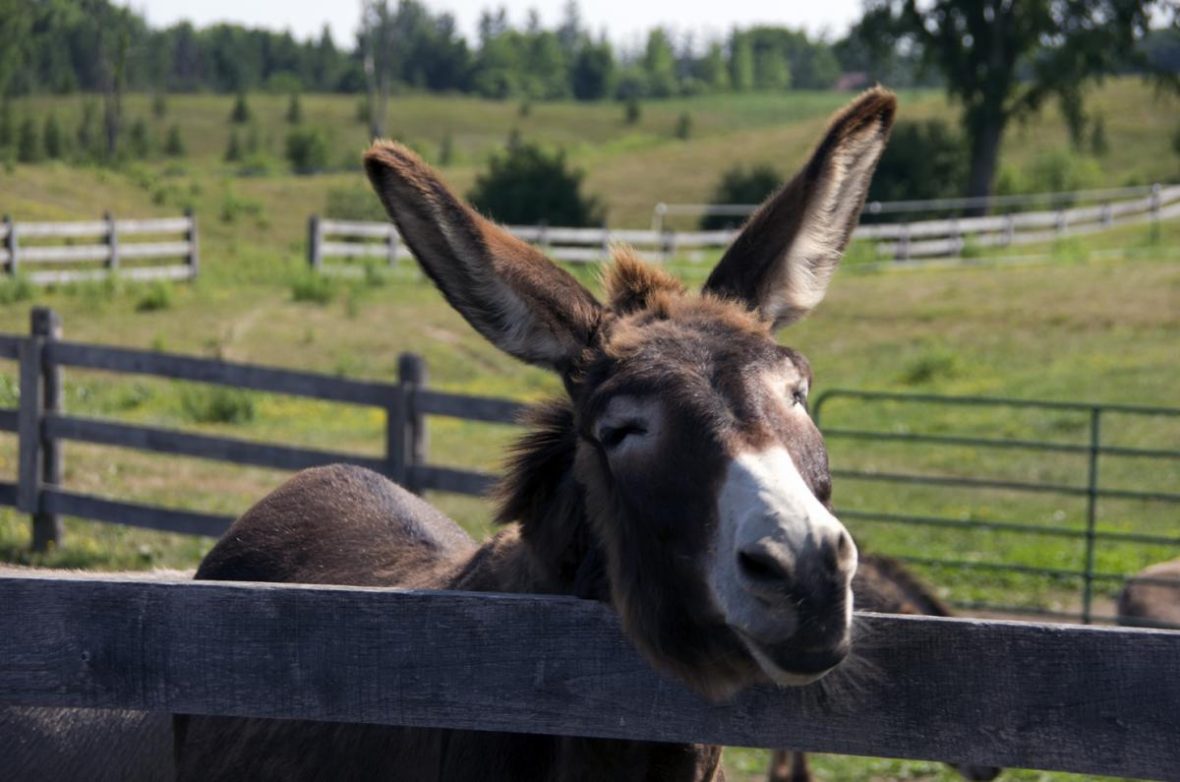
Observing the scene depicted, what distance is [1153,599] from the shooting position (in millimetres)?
8562

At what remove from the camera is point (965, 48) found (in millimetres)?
44125

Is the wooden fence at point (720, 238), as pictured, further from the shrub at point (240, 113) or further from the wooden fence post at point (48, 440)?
the shrub at point (240, 113)

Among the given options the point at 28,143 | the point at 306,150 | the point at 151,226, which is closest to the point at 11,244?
the point at 28,143

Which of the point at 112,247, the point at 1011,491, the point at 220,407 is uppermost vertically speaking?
the point at 112,247

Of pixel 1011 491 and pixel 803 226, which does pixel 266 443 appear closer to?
pixel 1011 491

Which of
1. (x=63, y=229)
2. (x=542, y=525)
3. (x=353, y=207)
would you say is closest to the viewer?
(x=542, y=525)

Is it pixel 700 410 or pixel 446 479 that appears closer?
pixel 700 410

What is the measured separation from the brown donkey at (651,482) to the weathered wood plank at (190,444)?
6.82 meters

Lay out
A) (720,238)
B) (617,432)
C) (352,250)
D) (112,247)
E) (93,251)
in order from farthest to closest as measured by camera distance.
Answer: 1. (720,238)
2. (352,250)
3. (112,247)
4. (93,251)
5. (617,432)

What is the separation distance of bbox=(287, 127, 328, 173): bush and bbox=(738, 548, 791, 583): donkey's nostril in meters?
62.7

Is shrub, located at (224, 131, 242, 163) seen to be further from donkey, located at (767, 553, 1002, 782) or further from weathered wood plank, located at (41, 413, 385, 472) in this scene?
donkey, located at (767, 553, 1002, 782)

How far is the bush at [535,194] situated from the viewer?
41.3 m

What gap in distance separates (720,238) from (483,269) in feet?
115

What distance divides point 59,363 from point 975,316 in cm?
1759
